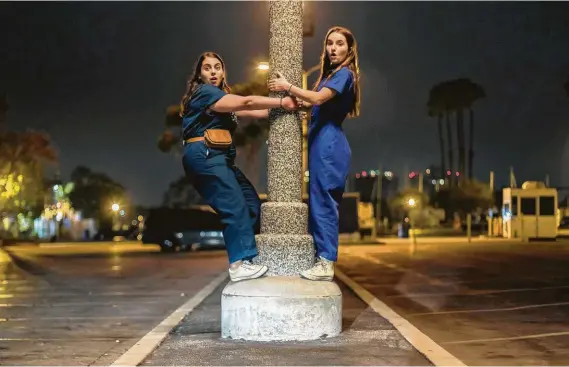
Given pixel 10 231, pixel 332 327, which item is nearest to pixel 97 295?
pixel 332 327

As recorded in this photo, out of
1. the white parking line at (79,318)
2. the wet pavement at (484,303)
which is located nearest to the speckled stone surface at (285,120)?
the wet pavement at (484,303)

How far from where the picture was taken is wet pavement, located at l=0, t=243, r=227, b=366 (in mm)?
7359

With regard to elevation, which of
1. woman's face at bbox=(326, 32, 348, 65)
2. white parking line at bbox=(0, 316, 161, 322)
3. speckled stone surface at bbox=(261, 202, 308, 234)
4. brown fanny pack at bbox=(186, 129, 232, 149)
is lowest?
white parking line at bbox=(0, 316, 161, 322)

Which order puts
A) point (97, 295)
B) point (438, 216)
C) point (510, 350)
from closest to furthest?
point (510, 350) < point (97, 295) < point (438, 216)

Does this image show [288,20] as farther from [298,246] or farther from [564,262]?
[564,262]

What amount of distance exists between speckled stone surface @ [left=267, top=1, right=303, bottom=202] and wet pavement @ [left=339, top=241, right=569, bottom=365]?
2097mm

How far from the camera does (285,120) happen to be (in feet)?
22.4

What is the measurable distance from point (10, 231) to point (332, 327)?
69196 mm

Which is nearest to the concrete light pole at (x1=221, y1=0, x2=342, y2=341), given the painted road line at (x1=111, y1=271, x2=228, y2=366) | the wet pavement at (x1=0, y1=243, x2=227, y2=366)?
the painted road line at (x1=111, y1=271, x2=228, y2=366)

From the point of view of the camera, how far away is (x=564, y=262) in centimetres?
2292

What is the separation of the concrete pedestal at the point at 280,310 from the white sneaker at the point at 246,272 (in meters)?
0.05

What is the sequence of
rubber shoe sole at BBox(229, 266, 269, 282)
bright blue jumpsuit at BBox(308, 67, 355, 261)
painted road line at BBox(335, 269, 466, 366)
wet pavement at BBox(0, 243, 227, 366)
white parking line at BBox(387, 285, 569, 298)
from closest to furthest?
painted road line at BBox(335, 269, 466, 366) → rubber shoe sole at BBox(229, 266, 269, 282) → bright blue jumpsuit at BBox(308, 67, 355, 261) → wet pavement at BBox(0, 243, 227, 366) → white parking line at BBox(387, 285, 569, 298)

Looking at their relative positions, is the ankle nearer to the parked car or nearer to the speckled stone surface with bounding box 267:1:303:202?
the speckled stone surface with bounding box 267:1:303:202

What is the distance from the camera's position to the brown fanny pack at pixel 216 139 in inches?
257
